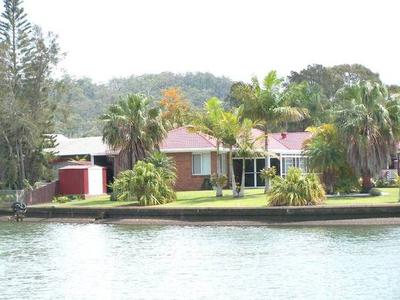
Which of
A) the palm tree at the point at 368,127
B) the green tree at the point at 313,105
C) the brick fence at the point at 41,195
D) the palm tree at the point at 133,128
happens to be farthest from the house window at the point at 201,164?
the green tree at the point at 313,105

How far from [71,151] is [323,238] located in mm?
33803

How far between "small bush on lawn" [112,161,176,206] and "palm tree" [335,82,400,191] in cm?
999

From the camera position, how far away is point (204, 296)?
1938cm

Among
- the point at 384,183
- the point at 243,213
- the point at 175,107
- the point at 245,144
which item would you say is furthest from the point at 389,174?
the point at 175,107

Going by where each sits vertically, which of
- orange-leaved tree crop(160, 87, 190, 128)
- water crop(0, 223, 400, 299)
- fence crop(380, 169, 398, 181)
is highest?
orange-leaved tree crop(160, 87, 190, 128)

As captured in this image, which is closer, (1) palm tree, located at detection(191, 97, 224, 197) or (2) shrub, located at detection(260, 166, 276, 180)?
(1) palm tree, located at detection(191, 97, 224, 197)

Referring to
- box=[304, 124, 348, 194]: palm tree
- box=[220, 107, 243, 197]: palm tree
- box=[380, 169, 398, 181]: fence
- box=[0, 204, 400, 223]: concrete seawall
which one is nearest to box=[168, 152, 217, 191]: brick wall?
box=[220, 107, 243, 197]: palm tree

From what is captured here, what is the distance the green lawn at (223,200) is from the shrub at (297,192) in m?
0.70

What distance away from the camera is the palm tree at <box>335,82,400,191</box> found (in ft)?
136

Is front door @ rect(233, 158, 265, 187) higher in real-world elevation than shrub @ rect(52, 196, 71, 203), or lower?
higher

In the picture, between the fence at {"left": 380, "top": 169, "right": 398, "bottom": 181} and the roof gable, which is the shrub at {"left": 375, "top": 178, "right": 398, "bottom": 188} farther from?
the roof gable

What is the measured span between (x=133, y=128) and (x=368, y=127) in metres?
14.0

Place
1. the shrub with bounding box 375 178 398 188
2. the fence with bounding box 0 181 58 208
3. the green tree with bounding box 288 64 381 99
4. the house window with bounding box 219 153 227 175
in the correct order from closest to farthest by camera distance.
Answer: the fence with bounding box 0 181 58 208 → the shrub with bounding box 375 178 398 188 → the house window with bounding box 219 153 227 175 → the green tree with bounding box 288 64 381 99

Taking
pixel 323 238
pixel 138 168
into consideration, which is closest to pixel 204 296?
pixel 323 238
